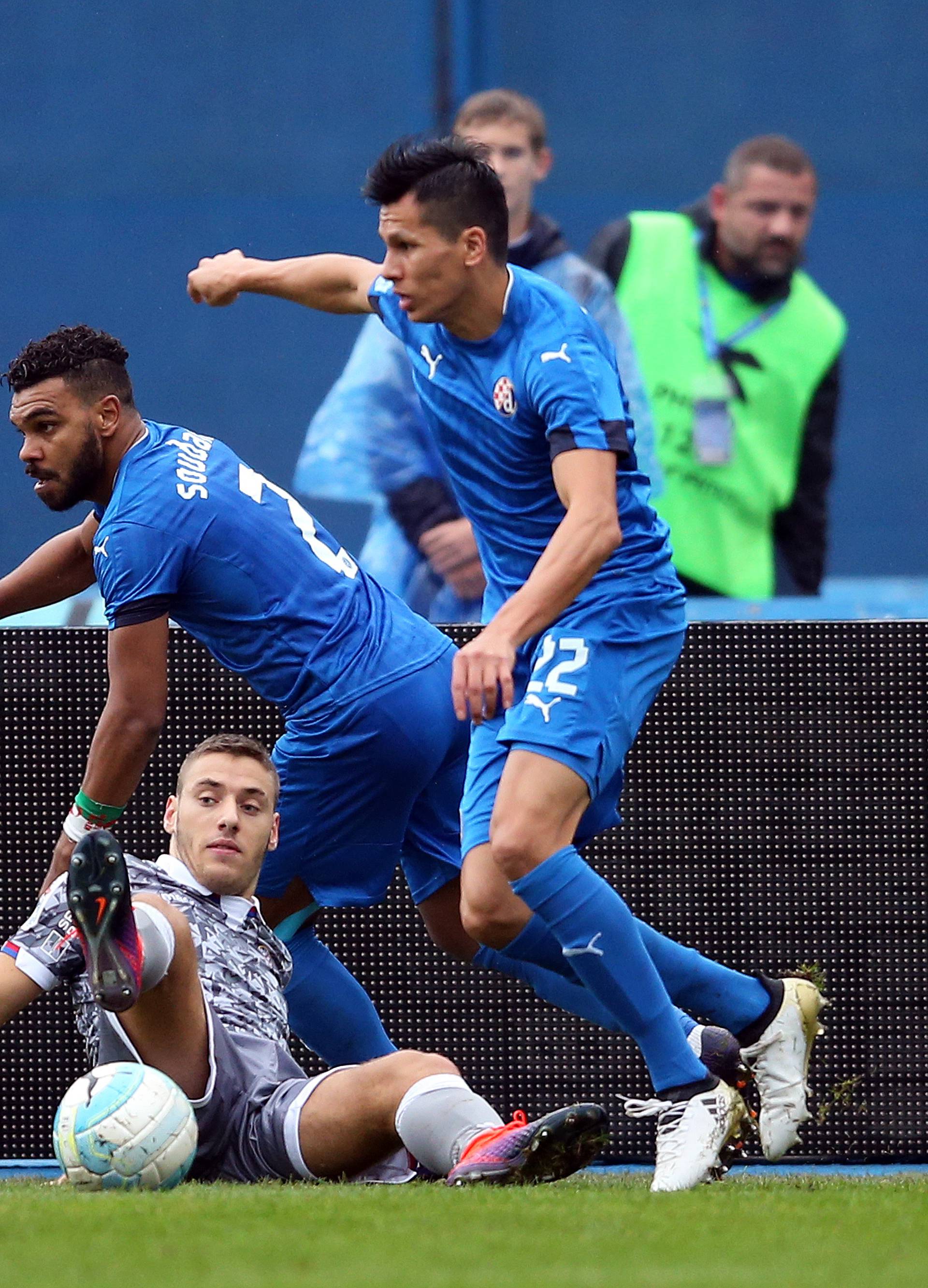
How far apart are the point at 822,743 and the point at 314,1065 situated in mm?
1415

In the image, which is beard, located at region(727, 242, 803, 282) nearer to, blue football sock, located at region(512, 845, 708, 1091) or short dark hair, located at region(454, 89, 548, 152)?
short dark hair, located at region(454, 89, 548, 152)

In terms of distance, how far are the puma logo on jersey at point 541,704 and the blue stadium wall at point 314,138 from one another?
3963mm

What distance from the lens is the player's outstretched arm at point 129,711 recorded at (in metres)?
4.29

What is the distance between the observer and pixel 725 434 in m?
7.30

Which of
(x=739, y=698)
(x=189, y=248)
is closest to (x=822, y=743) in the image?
(x=739, y=698)

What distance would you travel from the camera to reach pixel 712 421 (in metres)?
7.30

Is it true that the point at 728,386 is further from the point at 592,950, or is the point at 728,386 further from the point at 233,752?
the point at 592,950

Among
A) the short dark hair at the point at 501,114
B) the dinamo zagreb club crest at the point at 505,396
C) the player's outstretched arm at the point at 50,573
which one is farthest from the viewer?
the short dark hair at the point at 501,114

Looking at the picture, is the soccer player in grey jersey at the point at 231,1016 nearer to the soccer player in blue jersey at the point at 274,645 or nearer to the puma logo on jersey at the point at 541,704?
the soccer player in blue jersey at the point at 274,645

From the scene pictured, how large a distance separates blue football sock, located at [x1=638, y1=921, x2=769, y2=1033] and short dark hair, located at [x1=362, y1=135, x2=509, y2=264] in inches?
54.2

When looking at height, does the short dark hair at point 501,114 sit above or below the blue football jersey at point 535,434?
above

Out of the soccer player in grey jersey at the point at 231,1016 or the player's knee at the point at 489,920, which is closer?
the soccer player in grey jersey at the point at 231,1016

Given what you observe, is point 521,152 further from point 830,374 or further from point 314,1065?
point 314,1065

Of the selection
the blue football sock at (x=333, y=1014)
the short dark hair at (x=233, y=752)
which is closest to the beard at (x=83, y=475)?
the short dark hair at (x=233, y=752)
